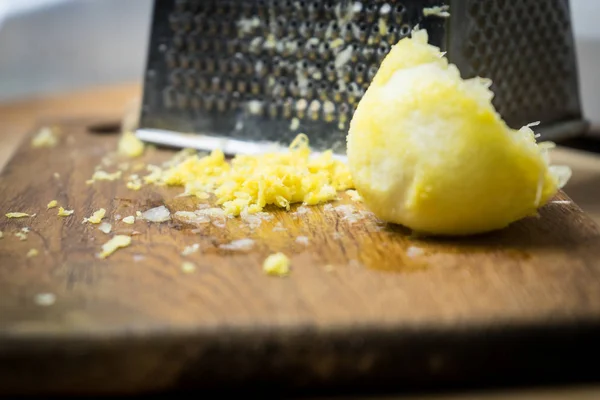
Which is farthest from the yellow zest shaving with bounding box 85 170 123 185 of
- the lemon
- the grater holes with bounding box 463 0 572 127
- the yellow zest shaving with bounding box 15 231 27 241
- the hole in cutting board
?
the grater holes with bounding box 463 0 572 127

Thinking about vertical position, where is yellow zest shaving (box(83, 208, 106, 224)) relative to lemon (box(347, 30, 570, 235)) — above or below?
below

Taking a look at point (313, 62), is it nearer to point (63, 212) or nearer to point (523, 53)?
point (523, 53)

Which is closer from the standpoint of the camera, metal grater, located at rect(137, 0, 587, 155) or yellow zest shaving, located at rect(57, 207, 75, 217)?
yellow zest shaving, located at rect(57, 207, 75, 217)

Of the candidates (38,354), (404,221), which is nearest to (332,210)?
(404,221)

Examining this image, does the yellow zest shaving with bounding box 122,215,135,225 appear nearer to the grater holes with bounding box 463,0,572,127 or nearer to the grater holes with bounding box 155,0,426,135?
the grater holes with bounding box 155,0,426,135

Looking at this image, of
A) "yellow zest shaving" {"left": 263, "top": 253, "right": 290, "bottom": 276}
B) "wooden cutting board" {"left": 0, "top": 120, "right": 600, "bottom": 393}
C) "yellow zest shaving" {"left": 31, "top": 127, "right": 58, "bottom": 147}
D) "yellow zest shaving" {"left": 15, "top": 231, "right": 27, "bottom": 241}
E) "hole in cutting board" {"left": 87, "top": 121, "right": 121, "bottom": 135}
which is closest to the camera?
"wooden cutting board" {"left": 0, "top": 120, "right": 600, "bottom": 393}

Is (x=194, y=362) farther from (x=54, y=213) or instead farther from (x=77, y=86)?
(x=77, y=86)
